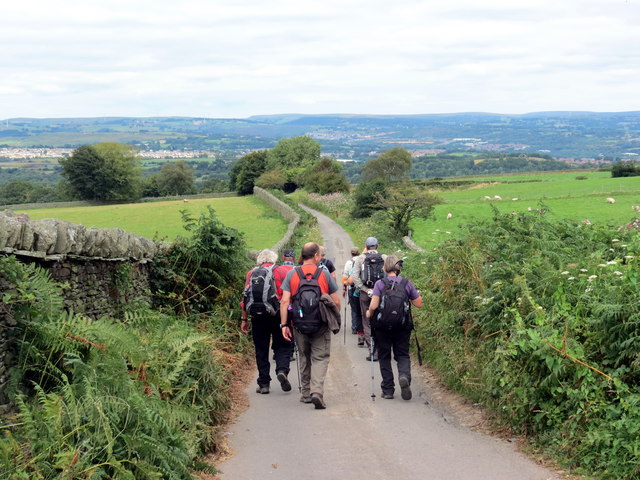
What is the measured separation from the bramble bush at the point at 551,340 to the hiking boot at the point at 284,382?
7.45ft

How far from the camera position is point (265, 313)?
10016 mm

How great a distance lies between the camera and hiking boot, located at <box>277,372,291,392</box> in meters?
10.2

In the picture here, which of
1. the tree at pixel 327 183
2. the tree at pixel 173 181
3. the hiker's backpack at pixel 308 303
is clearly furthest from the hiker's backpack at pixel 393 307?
the tree at pixel 173 181

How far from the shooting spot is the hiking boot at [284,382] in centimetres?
1016

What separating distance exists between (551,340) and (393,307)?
2.24 metres

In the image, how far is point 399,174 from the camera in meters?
111

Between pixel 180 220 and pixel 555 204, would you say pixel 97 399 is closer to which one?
pixel 555 204

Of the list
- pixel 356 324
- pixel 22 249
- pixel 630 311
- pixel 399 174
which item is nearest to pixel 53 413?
pixel 22 249

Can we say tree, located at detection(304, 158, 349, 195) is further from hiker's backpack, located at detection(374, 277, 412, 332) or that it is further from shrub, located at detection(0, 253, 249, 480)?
shrub, located at detection(0, 253, 249, 480)

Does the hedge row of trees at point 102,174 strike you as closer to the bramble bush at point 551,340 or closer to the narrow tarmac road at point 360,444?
the bramble bush at point 551,340

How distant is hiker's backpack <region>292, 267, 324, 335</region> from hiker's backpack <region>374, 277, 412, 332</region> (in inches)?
32.0

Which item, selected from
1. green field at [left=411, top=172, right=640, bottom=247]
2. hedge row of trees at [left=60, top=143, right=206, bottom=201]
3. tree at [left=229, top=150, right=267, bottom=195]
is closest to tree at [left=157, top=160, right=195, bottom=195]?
hedge row of trees at [left=60, top=143, right=206, bottom=201]

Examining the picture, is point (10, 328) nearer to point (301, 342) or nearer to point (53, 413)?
point (53, 413)

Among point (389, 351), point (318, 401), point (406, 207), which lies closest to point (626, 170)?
point (406, 207)
